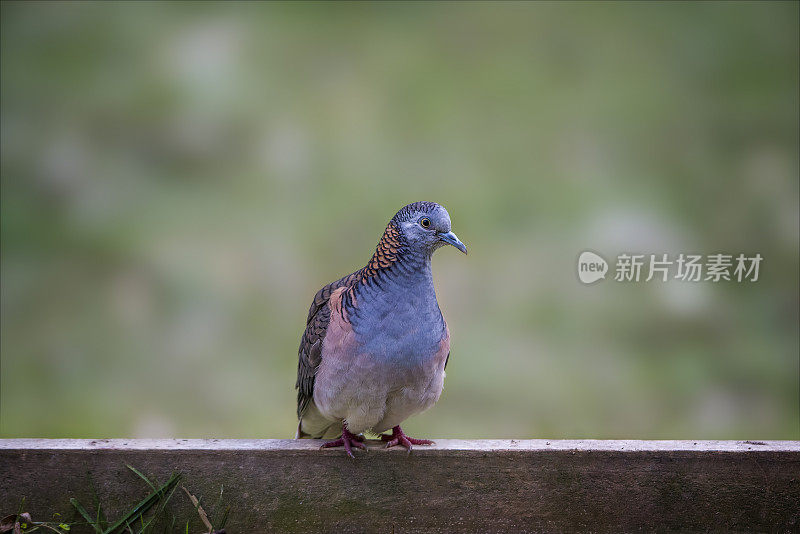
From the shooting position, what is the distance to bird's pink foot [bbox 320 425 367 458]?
1817 mm

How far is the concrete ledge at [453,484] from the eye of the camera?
1752 mm

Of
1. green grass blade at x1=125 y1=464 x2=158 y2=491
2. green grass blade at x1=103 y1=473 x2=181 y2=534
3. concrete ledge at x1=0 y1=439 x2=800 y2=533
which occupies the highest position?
concrete ledge at x1=0 y1=439 x2=800 y2=533

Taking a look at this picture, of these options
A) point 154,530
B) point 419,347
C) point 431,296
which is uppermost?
point 431,296

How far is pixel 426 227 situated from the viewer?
1711mm

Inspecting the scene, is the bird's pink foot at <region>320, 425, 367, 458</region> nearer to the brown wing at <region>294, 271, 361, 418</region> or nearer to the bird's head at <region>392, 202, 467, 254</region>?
the brown wing at <region>294, 271, 361, 418</region>

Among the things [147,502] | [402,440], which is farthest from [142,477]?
[402,440]

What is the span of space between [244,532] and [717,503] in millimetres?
1060

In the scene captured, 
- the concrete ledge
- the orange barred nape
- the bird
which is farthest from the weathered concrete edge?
the orange barred nape

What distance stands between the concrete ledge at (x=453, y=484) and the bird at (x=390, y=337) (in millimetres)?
110

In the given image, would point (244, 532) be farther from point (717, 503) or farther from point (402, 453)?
point (717, 503)

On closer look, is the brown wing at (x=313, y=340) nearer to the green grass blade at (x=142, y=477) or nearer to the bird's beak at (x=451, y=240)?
the bird's beak at (x=451, y=240)

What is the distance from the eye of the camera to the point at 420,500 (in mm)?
1798

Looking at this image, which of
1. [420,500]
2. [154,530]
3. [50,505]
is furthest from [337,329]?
[50,505]

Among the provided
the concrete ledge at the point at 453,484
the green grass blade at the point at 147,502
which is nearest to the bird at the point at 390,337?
the concrete ledge at the point at 453,484
